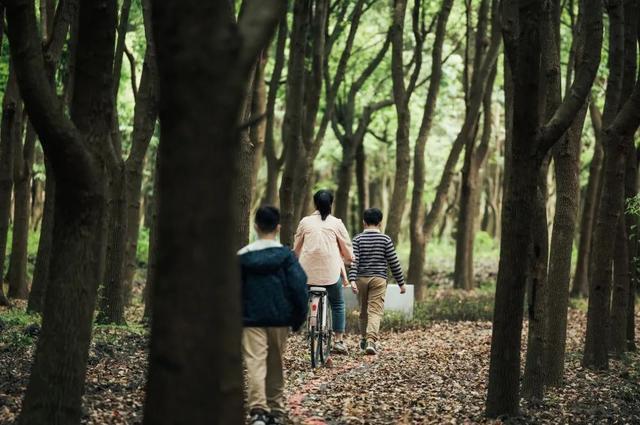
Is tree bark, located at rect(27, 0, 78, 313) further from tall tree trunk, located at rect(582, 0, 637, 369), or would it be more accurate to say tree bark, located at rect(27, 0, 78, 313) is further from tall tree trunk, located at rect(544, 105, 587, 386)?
tall tree trunk, located at rect(582, 0, 637, 369)

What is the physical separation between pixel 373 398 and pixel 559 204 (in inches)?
128

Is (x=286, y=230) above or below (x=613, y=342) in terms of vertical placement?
above

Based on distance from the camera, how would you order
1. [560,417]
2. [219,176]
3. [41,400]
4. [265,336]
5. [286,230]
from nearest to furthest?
[219,176], [41,400], [265,336], [560,417], [286,230]

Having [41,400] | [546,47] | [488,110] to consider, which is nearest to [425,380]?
[546,47]

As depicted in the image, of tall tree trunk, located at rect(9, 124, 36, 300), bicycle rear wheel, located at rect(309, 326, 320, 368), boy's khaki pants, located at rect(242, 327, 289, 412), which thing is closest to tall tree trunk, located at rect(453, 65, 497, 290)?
tall tree trunk, located at rect(9, 124, 36, 300)

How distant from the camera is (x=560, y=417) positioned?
10531mm

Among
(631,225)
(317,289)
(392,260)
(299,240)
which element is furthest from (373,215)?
(631,225)

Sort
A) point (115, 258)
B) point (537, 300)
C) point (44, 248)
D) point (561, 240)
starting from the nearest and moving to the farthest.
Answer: point (537, 300) → point (561, 240) → point (115, 258) → point (44, 248)

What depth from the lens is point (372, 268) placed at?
15.3 meters

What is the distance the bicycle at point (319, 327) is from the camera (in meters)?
13.2

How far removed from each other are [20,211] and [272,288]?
1350 centimetres

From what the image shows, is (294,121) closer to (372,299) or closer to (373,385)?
(372,299)

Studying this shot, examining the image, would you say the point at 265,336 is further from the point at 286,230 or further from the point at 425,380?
the point at 286,230

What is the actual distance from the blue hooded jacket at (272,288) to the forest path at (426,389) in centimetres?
130
